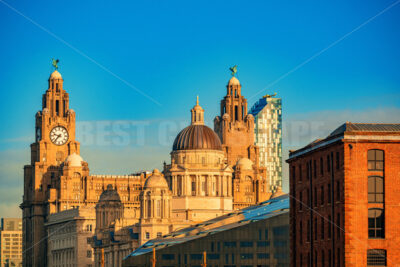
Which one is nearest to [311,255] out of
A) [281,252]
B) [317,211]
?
[317,211]

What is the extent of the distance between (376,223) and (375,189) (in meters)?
3.62

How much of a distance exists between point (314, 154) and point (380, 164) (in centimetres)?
1221

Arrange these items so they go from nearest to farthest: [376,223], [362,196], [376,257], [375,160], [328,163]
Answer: [376,257], [362,196], [376,223], [375,160], [328,163]

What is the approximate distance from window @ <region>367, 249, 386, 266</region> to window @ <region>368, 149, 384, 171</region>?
28.7 feet

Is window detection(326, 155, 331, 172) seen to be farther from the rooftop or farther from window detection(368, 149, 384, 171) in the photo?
window detection(368, 149, 384, 171)

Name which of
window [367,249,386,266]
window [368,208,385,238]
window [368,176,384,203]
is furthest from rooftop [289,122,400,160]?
window [367,249,386,266]

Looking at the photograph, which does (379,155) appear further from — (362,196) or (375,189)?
(362,196)

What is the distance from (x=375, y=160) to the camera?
476ft

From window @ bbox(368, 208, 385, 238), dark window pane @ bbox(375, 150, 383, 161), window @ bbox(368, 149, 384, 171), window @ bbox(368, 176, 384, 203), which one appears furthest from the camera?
dark window pane @ bbox(375, 150, 383, 161)

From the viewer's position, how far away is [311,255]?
156250 mm

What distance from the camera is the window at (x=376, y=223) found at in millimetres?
143750

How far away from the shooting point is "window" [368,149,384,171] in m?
145

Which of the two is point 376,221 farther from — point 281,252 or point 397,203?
point 281,252

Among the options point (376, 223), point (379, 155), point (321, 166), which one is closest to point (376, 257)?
point (376, 223)
